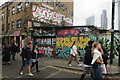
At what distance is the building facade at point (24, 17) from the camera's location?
17.4 m

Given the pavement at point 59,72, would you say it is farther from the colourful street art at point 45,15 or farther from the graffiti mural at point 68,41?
the colourful street art at point 45,15

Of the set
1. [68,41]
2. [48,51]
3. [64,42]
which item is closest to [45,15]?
[48,51]

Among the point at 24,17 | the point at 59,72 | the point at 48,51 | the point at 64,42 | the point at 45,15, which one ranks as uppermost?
the point at 45,15

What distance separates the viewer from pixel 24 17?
18.1 m

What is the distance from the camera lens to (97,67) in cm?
406

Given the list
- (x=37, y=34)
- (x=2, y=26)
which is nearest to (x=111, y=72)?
(x=37, y=34)

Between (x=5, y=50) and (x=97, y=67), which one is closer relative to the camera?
(x=97, y=67)

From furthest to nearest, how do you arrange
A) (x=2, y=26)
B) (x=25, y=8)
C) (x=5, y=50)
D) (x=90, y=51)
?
(x=2, y=26)
(x=25, y=8)
(x=5, y=50)
(x=90, y=51)

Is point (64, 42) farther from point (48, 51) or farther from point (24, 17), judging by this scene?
point (24, 17)

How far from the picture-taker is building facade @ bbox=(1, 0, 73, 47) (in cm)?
1739

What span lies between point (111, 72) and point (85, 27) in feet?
15.7

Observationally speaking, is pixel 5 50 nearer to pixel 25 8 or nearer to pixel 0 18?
pixel 25 8

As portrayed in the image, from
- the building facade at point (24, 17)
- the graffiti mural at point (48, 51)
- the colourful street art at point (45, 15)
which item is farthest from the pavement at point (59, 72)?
the colourful street art at point (45, 15)

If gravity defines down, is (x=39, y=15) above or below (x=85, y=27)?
above
